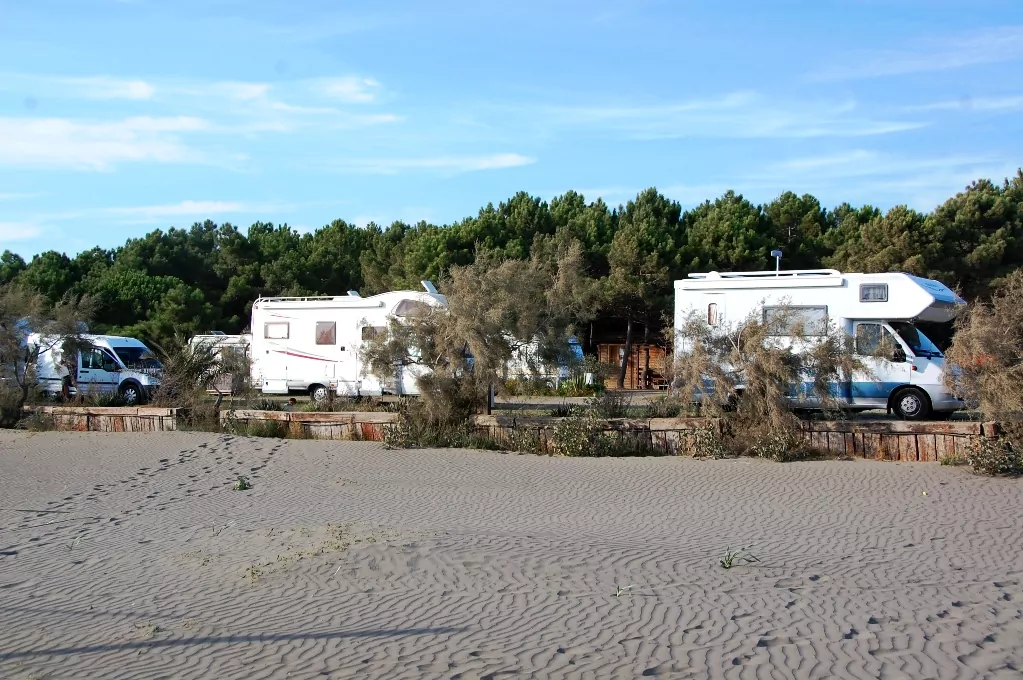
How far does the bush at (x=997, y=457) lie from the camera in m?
11.9

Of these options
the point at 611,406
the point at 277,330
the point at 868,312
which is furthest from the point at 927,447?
the point at 277,330

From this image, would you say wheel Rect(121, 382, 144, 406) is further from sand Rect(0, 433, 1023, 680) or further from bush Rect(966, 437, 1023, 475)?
bush Rect(966, 437, 1023, 475)

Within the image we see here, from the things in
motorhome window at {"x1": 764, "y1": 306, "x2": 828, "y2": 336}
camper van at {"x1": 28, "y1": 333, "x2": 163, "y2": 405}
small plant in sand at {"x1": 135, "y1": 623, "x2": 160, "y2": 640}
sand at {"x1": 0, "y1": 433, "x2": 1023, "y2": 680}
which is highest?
motorhome window at {"x1": 764, "y1": 306, "x2": 828, "y2": 336}

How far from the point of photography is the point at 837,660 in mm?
6098

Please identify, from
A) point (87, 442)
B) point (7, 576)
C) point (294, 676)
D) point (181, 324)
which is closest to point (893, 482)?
point (294, 676)

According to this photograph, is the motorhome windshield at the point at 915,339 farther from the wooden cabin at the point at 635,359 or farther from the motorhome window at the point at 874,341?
the wooden cabin at the point at 635,359

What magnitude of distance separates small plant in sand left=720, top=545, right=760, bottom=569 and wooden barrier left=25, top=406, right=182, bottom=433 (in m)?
12.0

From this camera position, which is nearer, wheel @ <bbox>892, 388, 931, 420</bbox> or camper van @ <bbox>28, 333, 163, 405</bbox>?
wheel @ <bbox>892, 388, 931, 420</bbox>

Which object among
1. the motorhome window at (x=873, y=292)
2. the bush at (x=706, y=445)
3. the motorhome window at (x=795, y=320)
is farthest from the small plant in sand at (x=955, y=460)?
the motorhome window at (x=873, y=292)

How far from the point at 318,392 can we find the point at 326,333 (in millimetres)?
1454

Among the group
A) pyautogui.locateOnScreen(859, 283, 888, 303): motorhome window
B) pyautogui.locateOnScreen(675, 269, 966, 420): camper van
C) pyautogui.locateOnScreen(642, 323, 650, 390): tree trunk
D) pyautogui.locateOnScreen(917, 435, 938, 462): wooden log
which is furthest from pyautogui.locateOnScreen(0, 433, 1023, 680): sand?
pyautogui.locateOnScreen(642, 323, 650, 390): tree trunk

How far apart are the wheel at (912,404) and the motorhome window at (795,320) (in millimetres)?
1842

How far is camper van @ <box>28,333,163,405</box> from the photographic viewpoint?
76.6 ft

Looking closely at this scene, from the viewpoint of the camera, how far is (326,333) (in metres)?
23.1
